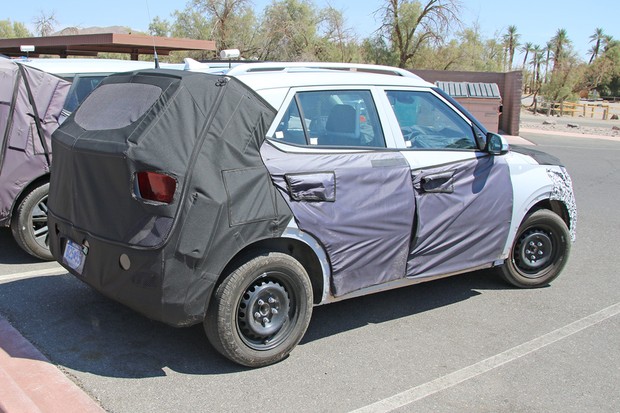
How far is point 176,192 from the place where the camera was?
3564 millimetres

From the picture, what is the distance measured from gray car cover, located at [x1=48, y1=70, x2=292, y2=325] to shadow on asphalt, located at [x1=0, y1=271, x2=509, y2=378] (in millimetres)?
524

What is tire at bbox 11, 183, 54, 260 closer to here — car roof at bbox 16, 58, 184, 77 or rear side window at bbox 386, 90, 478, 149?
car roof at bbox 16, 58, 184, 77

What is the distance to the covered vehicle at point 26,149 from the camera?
5.66m

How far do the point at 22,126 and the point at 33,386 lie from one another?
2.91m

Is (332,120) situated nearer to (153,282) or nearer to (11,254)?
(153,282)

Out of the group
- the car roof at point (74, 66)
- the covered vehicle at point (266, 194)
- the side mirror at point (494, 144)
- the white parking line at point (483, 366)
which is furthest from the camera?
the car roof at point (74, 66)

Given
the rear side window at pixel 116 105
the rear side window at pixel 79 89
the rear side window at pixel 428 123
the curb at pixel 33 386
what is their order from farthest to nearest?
the rear side window at pixel 79 89 → the rear side window at pixel 428 123 → the rear side window at pixel 116 105 → the curb at pixel 33 386

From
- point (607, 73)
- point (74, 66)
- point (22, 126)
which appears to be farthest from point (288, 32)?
point (607, 73)

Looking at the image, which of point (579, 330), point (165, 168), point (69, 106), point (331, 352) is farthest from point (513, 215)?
point (69, 106)

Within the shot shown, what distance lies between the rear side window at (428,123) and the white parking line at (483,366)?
5.44ft

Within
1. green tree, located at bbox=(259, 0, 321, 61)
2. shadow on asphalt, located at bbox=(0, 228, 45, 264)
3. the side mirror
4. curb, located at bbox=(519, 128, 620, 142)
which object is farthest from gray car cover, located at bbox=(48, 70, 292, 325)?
green tree, located at bbox=(259, 0, 321, 61)

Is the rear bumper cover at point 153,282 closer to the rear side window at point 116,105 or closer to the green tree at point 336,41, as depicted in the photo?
the rear side window at point 116,105

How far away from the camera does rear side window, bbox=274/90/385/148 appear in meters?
4.27

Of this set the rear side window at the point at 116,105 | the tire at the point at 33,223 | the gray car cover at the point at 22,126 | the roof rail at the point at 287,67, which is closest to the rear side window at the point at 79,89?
the gray car cover at the point at 22,126
